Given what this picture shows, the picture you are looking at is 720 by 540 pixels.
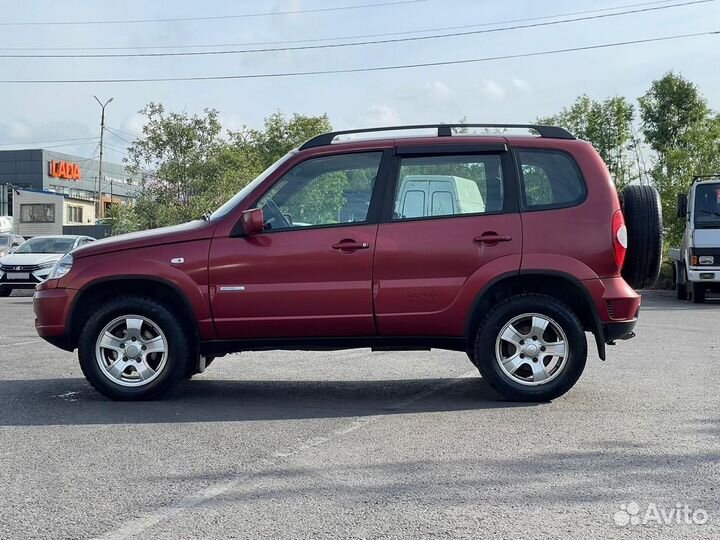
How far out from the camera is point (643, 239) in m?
7.18

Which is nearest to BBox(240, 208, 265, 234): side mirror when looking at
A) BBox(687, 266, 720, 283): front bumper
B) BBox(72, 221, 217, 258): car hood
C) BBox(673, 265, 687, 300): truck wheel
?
BBox(72, 221, 217, 258): car hood

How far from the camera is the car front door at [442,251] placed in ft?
22.5

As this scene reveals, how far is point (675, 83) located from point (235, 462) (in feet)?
120

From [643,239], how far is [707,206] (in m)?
13.9

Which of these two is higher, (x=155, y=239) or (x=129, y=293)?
(x=155, y=239)

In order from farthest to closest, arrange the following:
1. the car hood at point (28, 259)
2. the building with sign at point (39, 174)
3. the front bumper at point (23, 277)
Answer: the building with sign at point (39, 174) → the car hood at point (28, 259) → the front bumper at point (23, 277)

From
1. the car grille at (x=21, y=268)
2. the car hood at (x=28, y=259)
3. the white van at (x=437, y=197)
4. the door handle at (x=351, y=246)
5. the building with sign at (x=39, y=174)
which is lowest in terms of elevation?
the car grille at (x=21, y=268)

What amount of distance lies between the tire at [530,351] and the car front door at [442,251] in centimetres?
23

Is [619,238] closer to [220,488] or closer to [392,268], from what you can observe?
[392,268]

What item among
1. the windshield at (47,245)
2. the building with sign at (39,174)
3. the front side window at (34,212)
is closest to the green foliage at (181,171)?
the windshield at (47,245)

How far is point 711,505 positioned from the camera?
14.0 feet

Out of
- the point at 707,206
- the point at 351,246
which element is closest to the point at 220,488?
the point at 351,246

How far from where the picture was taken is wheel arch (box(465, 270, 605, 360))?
684cm

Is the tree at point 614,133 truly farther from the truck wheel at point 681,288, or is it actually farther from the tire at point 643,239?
the tire at point 643,239
